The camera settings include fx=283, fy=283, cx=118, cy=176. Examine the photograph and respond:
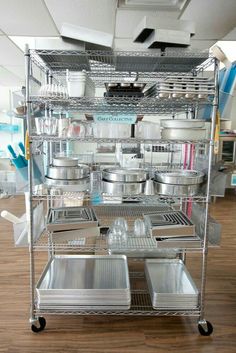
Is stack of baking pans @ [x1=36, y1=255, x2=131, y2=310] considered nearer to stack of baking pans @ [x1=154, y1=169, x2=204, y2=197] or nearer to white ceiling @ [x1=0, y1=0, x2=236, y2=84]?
stack of baking pans @ [x1=154, y1=169, x2=204, y2=197]

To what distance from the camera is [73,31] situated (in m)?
1.53

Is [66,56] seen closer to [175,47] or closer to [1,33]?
[175,47]

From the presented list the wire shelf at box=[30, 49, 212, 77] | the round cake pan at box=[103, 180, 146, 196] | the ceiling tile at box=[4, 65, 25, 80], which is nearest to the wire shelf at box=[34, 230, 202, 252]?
the round cake pan at box=[103, 180, 146, 196]

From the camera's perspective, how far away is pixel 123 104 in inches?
74.8

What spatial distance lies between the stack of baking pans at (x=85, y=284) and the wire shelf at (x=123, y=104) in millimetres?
1105

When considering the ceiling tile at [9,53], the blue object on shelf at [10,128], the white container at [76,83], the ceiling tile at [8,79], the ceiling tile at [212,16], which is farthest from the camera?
the blue object on shelf at [10,128]

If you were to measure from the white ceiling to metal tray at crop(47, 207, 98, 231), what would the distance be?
4.26 ft

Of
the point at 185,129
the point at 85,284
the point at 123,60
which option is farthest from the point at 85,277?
the point at 123,60

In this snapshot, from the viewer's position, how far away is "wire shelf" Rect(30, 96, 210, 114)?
1.61 metres

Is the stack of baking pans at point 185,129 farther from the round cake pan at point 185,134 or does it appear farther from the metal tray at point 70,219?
the metal tray at point 70,219

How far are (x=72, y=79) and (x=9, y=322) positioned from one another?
151cm

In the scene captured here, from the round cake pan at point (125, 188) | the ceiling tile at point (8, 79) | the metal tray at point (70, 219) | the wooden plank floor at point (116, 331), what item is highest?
the ceiling tile at point (8, 79)

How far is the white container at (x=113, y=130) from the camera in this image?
1623 mm

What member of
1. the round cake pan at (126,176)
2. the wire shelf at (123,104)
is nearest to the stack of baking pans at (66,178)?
the round cake pan at (126,176)
